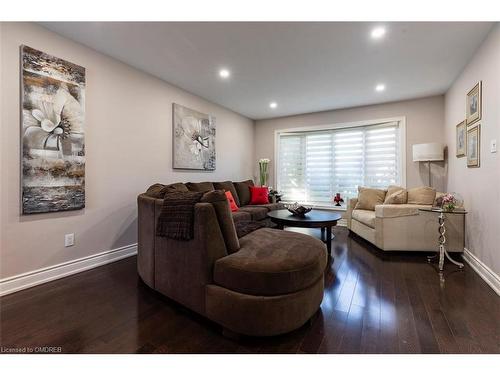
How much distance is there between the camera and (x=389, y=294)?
1971 mm

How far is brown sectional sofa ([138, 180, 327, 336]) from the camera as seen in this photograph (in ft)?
4.43

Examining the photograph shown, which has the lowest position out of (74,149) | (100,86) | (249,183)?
(249,183)

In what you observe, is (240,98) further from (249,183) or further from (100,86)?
(100,86)

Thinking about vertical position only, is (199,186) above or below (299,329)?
above

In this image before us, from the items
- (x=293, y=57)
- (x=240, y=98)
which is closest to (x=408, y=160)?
(x=293, y=57)

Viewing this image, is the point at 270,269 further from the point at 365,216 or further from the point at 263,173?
the point at 263,173

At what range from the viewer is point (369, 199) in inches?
155

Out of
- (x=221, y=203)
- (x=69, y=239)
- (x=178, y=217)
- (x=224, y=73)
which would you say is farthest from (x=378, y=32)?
(x=69, y=239)

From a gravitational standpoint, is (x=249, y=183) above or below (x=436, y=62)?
below

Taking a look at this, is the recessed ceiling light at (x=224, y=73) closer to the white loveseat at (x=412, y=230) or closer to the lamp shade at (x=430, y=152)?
the white loveseat at (x=412, y=230)

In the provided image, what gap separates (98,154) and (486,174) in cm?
415
